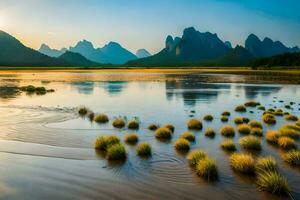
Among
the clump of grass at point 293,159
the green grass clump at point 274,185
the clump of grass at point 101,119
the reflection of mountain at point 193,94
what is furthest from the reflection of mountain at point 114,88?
the green grass clump at point 274,185

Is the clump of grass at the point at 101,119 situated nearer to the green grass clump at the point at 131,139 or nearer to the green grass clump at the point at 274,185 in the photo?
the green grass clump at the point at 131,139

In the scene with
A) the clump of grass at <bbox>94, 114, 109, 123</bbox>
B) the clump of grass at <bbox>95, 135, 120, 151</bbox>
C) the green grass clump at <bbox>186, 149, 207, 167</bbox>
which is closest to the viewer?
the green grass clump at <bbox>186, 149, 207, 167</bbox>

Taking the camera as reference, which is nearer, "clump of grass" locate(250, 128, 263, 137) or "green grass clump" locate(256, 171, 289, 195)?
"green grass clump" locate(256, 171, 289, 195)

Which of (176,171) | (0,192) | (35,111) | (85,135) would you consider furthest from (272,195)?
(35,111)

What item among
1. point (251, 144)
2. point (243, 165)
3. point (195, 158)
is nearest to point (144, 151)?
point (195, 158)

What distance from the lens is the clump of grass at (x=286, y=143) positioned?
75.2 ft

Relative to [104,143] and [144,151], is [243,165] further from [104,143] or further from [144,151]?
[104,143]

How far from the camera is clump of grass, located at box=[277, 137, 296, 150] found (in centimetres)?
2293

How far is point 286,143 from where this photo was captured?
23.0 metres

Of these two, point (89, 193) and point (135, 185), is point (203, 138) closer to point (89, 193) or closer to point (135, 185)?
point (135, 185)

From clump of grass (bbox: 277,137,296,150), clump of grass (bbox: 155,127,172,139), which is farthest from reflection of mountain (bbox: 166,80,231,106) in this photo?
clump of grass (bbox: 277,137,296,150)

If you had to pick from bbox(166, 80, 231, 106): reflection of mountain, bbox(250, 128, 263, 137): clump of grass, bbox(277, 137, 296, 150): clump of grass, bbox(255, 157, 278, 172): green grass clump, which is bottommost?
bbox(166, 80, 231, 106): reflection of mountain

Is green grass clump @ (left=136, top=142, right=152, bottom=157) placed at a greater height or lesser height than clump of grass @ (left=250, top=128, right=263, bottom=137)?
greater

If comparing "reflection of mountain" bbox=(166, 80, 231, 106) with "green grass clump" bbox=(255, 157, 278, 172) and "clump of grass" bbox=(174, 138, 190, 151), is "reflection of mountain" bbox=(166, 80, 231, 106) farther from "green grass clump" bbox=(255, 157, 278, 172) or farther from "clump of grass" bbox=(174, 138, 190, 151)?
"green grass clump" bbox=(255, 157, 278, 172)
